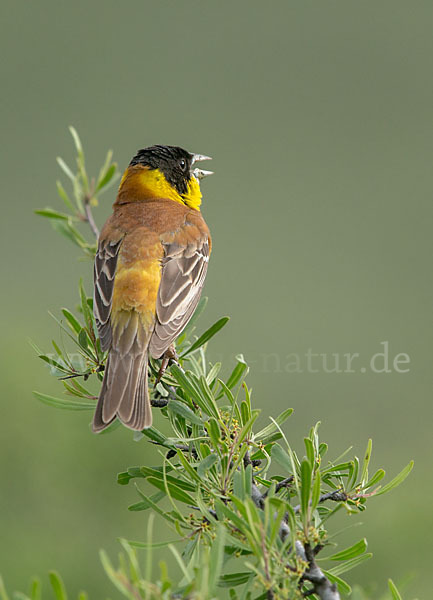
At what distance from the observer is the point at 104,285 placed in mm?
1888

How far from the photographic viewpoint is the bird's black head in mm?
2488

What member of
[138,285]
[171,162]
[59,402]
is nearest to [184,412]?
[59,402]

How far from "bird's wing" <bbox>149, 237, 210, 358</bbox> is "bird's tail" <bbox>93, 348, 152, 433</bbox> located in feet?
0.39

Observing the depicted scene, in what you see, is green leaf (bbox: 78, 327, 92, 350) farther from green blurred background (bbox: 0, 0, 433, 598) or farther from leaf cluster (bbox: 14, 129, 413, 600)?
green blurred background (bbox: 0, 0, 433, 598)

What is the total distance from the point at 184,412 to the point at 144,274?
823mm

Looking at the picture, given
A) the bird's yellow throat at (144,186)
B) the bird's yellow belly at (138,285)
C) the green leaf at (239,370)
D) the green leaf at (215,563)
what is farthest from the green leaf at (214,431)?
the bird's yellow throat at (144,186)

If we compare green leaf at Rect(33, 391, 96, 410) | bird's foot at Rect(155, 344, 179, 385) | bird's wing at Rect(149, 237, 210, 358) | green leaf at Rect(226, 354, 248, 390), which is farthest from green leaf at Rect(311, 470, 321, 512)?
bird's wing at Rect(149, 237, 210, 358)

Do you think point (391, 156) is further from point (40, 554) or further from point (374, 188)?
point (40, 554)

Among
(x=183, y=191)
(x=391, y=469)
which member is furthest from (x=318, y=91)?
(x=183, y=191)

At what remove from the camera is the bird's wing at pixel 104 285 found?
1.72 m

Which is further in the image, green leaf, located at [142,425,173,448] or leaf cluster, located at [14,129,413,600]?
green leaf, located at [142,425,173,448]

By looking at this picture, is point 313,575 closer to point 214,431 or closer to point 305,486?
point 305,486

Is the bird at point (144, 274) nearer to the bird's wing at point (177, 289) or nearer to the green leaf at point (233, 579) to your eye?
the bird's wing at point (177, 289)

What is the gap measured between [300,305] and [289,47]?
12.0m
